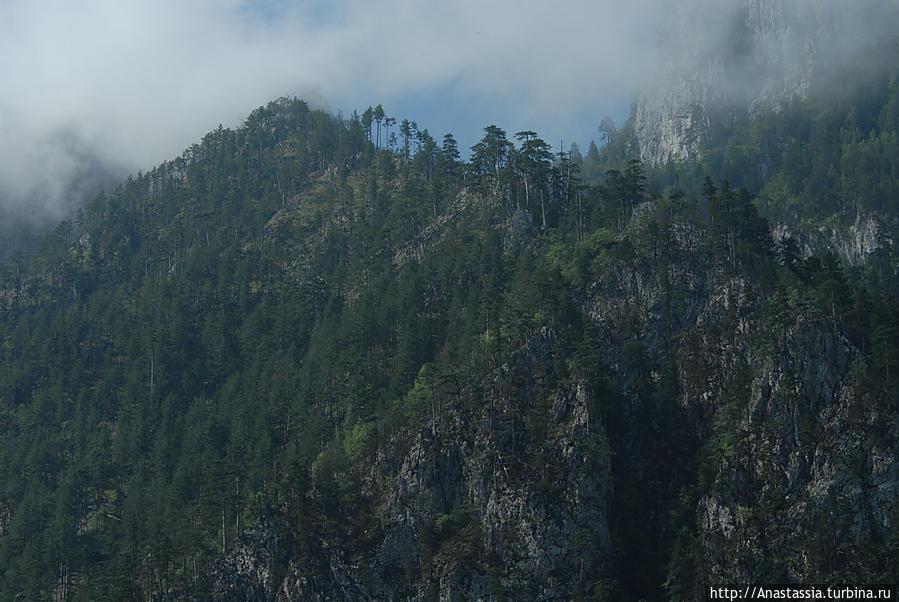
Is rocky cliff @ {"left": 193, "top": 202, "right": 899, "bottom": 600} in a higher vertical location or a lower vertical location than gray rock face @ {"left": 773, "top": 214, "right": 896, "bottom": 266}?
lower

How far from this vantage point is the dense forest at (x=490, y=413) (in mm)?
74500

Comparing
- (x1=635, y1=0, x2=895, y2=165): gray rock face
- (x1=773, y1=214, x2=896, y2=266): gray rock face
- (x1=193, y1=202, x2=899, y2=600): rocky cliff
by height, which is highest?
(x1=635, y1=0, x2=895, y2=165): gray rock face

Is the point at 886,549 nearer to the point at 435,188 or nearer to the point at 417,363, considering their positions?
the point at 417,363

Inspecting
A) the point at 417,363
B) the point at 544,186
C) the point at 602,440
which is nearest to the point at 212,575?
the point at 417,363

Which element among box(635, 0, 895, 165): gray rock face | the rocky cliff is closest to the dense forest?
the rocky cliff

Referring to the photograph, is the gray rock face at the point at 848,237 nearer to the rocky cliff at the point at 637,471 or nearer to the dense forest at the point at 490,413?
the dense forest at the point at 490,413

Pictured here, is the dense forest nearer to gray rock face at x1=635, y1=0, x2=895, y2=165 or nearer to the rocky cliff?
the rocky cliff

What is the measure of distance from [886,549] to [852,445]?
8.81 meters

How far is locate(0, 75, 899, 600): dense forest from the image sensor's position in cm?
7450

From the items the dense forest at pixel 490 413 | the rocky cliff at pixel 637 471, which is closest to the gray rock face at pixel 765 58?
the dense forest at pixel 490 413

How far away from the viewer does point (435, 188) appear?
137000 mm

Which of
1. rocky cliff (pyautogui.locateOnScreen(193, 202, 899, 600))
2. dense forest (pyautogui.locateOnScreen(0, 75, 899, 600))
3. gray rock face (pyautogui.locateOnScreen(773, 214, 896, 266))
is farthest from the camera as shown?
gray rock face (pyautogui.locateOnScreen(773, 214, 896, 266))

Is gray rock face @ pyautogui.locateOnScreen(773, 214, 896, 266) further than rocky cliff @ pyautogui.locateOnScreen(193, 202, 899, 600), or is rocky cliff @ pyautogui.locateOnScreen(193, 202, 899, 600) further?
gray rock face @ pyautogui.locateOnScreen(773, 214, 896, 266)

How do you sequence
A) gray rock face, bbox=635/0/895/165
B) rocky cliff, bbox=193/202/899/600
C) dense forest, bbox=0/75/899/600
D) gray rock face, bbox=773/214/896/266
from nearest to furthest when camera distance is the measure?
rocky cliff, bbox=193/202/899/600 < dense forest, bbox=0/75/899/600 < gray rock face, bbox=773/214/896/266 < gray rock face, bbox=635/0/895/165
